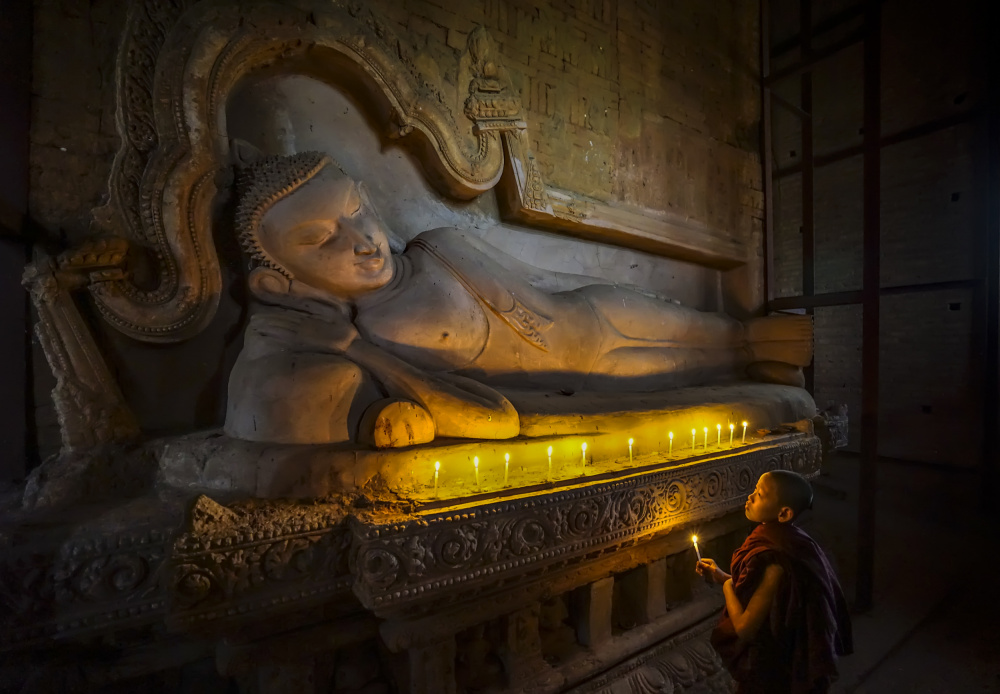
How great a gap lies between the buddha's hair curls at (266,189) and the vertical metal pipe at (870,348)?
3.35m

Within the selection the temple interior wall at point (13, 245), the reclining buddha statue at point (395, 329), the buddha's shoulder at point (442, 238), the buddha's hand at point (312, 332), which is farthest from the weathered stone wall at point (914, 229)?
the temple interior wall at point (13, 245)

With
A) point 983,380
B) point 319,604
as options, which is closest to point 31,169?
point 319,604

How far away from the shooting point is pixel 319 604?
1.46m

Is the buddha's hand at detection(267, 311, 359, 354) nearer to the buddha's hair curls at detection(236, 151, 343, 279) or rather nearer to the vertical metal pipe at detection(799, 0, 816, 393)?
the buddha's hair curls at detection(236, 151, 343, 279)

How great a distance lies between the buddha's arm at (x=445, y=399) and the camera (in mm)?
1840

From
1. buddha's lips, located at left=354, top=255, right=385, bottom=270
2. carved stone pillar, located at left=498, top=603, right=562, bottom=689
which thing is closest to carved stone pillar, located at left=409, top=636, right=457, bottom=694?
carved stone pillar, located at left=498, top=603, right=562, bottom=689

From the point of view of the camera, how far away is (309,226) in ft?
6.57

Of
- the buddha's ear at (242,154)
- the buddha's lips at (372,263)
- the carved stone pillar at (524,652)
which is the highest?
the buddha's ear at (242,154)

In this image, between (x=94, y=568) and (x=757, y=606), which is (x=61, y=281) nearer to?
(x=94, y=568)

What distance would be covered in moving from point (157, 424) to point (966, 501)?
781 centimetres

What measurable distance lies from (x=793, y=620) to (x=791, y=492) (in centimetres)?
37

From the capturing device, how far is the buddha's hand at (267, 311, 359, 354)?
184 cm

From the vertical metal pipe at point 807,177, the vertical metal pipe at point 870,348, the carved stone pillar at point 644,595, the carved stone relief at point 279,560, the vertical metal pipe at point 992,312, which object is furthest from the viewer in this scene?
the vertical metal pipe at point 992,312

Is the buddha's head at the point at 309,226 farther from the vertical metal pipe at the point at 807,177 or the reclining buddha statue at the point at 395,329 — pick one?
the vertical metal pipe at the point at 807,177
